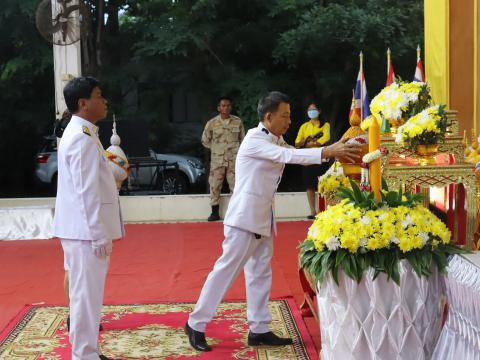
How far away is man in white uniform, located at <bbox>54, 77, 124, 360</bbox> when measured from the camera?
3574 mm

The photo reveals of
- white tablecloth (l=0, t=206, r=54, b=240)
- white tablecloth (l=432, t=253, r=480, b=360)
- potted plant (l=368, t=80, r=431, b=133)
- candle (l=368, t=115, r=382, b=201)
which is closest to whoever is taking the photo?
white tablecloth (l=432, t=253, r=480, b=360)

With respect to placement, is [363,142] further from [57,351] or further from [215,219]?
[215,219]

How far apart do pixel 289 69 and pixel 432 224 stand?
33.4 feet

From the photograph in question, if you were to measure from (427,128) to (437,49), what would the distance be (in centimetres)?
200

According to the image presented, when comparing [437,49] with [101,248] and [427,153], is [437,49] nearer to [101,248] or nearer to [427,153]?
[427,153]

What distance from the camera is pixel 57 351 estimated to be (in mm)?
4371

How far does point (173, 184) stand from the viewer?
477 inches

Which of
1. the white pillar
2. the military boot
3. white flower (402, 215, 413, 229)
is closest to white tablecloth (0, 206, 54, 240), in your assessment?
the white pillar

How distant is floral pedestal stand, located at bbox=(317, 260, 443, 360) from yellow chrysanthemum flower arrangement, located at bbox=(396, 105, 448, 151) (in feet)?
3.94

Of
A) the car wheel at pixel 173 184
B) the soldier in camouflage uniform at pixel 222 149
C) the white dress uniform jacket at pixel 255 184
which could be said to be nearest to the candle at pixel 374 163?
the white dress uniform jacket at pixel 255 184

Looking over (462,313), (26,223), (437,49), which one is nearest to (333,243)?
(462,313)

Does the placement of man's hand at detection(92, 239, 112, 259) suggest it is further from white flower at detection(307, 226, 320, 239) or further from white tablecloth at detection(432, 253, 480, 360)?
white tablecloth at detection(432, 253, 480, 360)

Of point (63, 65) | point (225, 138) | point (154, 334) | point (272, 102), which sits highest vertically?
point (63, 65)

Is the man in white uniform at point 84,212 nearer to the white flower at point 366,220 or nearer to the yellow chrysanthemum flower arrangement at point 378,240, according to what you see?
the yellow chrysanthemum flower arrangement at point 378,240
